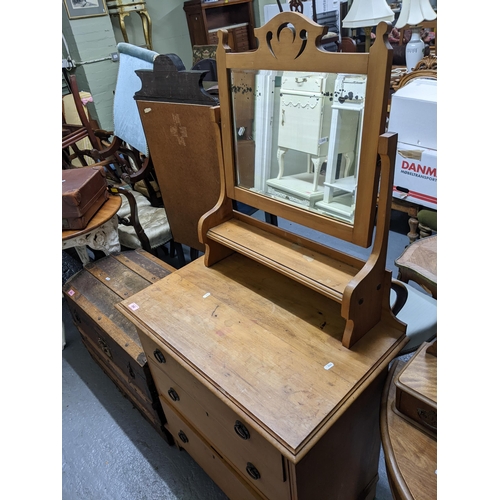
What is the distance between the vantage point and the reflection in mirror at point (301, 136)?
84 cm

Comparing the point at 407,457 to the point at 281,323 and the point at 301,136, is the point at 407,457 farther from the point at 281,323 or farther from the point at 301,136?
the point at 301,136

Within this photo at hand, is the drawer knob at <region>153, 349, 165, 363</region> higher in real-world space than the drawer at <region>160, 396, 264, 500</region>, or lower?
higher

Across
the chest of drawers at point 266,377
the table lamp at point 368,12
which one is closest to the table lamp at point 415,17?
the table lamp at point 368,12

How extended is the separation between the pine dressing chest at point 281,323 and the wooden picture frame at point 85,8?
315 centimetres

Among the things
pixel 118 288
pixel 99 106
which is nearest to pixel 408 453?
pixel 118 288

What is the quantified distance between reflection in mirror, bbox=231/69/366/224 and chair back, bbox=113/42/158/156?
133 centimetres

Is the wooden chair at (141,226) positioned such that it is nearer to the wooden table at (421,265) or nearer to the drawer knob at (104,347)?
the drawer knob at (104,347)

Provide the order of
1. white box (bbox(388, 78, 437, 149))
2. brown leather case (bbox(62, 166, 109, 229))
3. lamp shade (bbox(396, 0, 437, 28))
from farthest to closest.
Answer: lamp shade (bbox(396, 0, 437, 28)) → white box (bbox(388, 78, 437, 149)) → brown leather case (bbox(62, 166, 109, 229))

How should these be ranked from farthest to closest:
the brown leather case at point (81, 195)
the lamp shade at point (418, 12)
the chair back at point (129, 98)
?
the lamp shade at point (418, 12) < the chair back at point (129, 98) < the brown leather case at point (81, 195)

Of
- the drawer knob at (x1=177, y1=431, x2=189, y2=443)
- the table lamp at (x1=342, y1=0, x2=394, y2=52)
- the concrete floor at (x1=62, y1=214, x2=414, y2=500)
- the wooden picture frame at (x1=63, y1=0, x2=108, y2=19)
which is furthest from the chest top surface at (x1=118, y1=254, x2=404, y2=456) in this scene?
the wooden picture frame at (x1=63, y1=0, x2=108, y2=19)

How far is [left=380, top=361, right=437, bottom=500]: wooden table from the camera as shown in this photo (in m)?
0.75

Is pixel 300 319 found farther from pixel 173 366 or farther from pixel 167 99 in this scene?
pixel 167 99

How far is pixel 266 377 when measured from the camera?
0.89 m

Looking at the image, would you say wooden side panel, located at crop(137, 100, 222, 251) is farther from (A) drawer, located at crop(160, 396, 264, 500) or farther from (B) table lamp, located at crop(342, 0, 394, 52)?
(B) table lamp, located at crop(342, 0, 394, 52)
